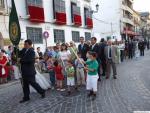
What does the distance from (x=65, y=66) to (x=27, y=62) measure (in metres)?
2.31

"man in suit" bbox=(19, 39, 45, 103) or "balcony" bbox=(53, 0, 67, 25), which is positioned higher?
"balcony" bbox=(53, 0, 67, 25)

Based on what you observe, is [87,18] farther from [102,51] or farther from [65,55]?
[65,55]

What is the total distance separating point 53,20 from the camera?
27078mm

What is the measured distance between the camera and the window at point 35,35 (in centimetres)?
2360

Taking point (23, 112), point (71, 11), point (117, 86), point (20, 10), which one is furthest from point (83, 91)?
point (71, 11)

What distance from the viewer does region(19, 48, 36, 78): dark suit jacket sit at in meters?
9.70

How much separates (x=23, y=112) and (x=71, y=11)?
76.9 ft

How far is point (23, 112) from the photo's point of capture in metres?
8.34

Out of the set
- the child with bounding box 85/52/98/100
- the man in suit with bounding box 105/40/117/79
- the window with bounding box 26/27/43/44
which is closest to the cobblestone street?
the child with bounding box 85/52/98/100

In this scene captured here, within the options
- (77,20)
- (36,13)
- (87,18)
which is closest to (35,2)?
(36,13)

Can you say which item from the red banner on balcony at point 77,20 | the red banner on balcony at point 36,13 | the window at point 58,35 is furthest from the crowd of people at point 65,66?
the red banner on balcony at point 77,20

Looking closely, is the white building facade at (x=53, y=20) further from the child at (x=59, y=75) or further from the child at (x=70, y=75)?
the child at (x=70, y=75)

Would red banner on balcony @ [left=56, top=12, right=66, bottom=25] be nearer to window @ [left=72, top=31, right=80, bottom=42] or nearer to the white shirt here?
window @ [left=72, top=31, right=80, bottom=42]

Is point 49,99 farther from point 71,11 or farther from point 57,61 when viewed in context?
point 71,11
